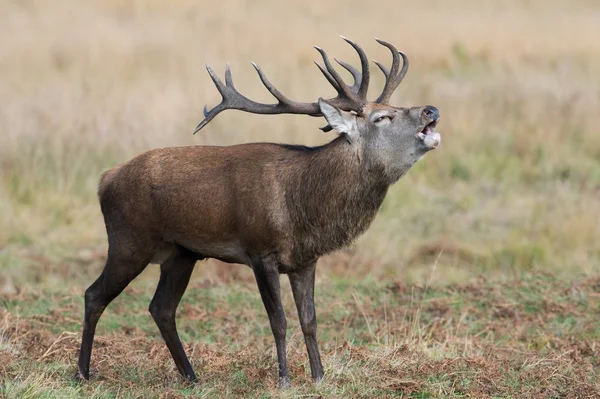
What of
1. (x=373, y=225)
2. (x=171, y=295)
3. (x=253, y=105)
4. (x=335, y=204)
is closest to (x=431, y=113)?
(x=335, y=204)

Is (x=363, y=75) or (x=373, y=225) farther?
(x=373, y=225)

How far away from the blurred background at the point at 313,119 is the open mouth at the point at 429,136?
4.45 metres

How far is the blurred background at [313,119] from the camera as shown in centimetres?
1216

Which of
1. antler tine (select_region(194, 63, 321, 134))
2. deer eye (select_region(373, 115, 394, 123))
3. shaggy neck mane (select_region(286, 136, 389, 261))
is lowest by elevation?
shaggy neck mane (select_region(286, 136, 389, 261))

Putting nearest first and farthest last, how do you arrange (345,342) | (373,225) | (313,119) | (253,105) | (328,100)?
1. (328,100)
2. (253,105)
3. (345,342)
4. (373,225)
5. (313,119)

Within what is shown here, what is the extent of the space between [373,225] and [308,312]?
5.35 m

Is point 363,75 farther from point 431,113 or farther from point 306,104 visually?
point 431,113

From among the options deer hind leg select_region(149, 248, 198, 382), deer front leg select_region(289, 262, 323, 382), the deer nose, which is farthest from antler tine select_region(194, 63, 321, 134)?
deer front leg select_region(289, 262, 323, 382)

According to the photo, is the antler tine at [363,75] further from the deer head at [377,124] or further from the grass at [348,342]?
the grass at [348,342]

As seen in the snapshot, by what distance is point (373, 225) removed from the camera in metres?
12.6

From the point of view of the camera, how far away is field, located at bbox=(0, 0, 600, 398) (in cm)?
761

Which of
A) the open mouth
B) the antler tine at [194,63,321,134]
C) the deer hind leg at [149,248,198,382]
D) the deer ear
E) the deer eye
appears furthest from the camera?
the deer hind leg at [149,248,198,382]

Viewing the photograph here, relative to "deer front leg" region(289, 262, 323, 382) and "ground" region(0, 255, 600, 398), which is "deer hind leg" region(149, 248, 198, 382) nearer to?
"ground" region(0, 255, 600, 398)

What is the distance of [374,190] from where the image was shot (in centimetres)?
720
